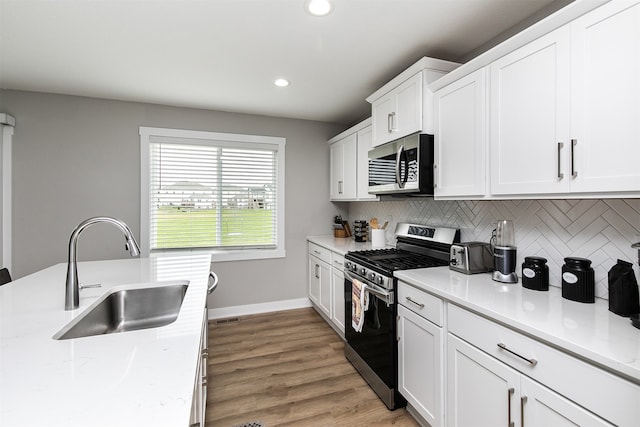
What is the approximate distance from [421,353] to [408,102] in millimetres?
1775

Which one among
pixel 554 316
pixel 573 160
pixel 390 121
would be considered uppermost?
pixel 390 121

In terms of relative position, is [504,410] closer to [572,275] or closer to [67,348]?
[572,275]

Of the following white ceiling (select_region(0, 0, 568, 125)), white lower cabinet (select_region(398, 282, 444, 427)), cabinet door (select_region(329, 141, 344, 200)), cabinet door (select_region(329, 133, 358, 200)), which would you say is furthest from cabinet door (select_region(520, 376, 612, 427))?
cabinet door (select_region(329, 141, 344, 200))

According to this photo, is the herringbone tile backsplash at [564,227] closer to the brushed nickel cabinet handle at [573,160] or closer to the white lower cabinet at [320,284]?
the brushed nickel cabinet handle at [573,160]

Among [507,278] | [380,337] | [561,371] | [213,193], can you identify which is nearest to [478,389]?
[561,371]

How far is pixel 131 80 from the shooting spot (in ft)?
8.77

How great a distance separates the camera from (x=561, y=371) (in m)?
1.01

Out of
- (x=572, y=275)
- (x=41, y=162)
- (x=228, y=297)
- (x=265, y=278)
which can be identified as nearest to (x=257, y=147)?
(x=265, y=278)

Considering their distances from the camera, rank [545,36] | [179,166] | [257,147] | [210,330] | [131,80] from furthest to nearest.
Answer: [257,147], [179,166], [210,330], [131,80], [545,36]

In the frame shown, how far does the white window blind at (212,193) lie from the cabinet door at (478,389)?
2728 millimetres

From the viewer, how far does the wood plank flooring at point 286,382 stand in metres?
1.89

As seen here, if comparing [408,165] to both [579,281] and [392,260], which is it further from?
[579,281]

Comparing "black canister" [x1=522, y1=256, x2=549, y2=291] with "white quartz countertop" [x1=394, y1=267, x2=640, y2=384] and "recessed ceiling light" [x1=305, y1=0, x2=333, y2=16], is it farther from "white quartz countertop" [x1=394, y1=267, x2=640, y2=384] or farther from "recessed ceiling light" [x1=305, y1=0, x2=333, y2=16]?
"recessed ceiling light" [x1=305, y1=0, x2=333, y2=16]

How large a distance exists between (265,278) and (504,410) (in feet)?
9.72
